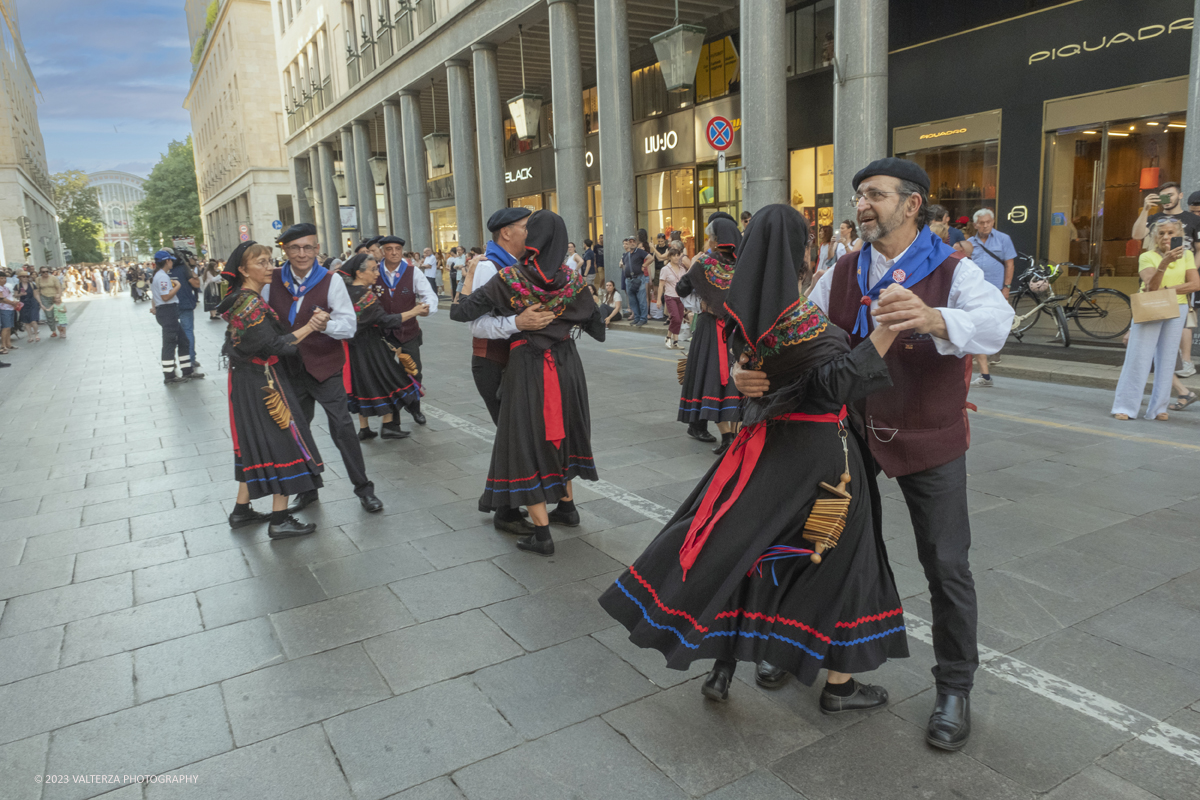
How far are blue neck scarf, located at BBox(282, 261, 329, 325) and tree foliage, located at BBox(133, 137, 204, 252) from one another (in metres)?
93.2

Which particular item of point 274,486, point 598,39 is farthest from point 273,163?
point 274,486

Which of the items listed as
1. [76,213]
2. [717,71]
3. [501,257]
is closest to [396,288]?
[501,257]

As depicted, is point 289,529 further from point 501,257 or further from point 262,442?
point 501,257

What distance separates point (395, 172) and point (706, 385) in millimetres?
26457

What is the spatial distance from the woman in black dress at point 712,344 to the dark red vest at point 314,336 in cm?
279

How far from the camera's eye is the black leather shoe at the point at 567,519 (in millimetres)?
5109

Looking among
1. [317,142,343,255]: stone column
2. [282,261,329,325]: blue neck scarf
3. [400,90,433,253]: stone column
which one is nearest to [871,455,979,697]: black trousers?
[282,261,329,325]: blue neck scarf

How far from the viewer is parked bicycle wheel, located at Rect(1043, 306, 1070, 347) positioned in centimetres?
1083

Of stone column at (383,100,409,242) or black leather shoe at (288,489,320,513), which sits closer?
black leather shoe at (288,489,320,513)

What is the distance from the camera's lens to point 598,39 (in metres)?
17.1

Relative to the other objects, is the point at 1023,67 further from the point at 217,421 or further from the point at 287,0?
the point at 287,0

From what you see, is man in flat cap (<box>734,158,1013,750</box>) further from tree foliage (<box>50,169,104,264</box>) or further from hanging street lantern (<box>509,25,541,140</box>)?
tree foliage (<box>50,169,104,264</box>)

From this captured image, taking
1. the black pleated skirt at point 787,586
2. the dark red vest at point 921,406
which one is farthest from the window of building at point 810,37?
the black pleated skirt at point 787,586

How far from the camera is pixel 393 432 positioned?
8000mm
